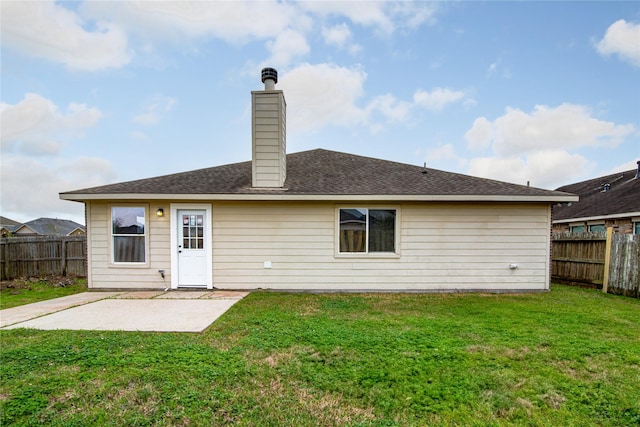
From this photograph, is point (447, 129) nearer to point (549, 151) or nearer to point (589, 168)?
point (549, 151)

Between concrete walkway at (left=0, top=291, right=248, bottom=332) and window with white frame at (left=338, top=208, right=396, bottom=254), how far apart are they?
2619 mm

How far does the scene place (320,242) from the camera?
6.88 metres

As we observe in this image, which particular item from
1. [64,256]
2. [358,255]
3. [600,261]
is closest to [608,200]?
[600,261]

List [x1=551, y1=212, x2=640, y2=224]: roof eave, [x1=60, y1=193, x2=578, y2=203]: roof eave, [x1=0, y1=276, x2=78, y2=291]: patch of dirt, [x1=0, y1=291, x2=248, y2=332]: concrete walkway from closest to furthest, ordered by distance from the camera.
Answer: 1. [x1=0, y1=291, x2=248, y2=332]: concrete walkway
2. [x1=60, y1=193, x2=578, y2=203]: roof eave
3. [x1=0, y1=276, x2=78, y2=291]: patch of dirt
4. [x1=551, y1=212, x2=640, y2=224]: roof eave

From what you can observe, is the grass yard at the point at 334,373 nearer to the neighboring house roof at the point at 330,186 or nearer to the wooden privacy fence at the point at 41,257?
the neighboring house roof at the point at 330,186

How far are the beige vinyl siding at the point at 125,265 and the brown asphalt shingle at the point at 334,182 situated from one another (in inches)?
20.7

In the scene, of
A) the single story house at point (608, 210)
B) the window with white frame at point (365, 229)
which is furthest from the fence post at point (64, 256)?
the single story house at point (608, 210)

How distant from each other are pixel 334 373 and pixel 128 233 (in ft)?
20.3

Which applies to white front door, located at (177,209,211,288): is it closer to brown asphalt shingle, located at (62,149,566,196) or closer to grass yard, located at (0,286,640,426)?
brown asphalt shingle, located at (62,149,566,196)

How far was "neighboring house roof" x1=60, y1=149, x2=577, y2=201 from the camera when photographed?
6.54 metres

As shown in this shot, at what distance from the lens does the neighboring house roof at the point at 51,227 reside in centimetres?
3509

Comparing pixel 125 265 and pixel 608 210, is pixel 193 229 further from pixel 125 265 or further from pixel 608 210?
pixel 608 210

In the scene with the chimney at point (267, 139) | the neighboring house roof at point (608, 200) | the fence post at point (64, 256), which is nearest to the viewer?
the chimney at point (267, 139)

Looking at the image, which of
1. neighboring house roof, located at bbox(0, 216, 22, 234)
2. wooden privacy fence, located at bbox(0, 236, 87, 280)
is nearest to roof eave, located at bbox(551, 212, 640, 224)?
wooden privacy fence, located at bbox(0, 236, 87, 280)
